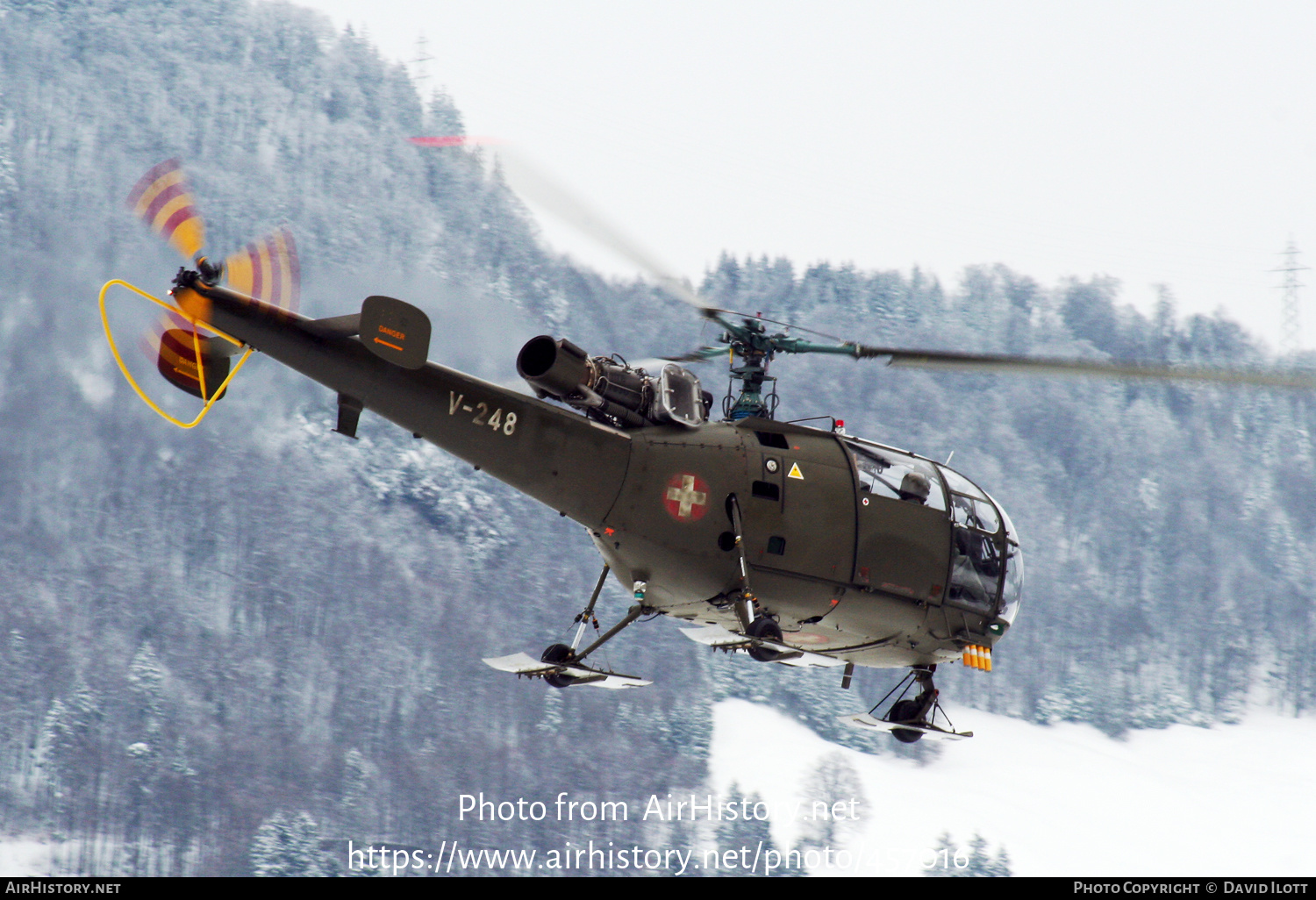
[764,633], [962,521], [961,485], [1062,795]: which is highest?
[961,485]

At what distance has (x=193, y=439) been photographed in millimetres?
114750

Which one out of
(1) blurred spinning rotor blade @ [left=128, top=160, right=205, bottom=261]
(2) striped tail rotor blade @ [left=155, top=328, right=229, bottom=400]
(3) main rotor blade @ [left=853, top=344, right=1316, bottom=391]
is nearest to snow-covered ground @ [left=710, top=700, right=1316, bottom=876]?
(3) main rotor blade @ [left=853, top=344, right=1316, bottom=391]

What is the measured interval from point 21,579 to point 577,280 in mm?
57683

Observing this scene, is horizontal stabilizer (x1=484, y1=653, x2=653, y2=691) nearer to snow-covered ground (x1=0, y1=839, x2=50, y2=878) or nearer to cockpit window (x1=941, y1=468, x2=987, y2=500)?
cockpit window (x1=941, y1=468, x2=987, y2=500)

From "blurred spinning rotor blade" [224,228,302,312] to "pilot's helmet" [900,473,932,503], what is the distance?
695 cm

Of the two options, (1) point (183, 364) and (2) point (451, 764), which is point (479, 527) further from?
(1) point (183, 364)

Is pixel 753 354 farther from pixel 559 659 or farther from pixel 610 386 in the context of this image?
pixel 559 659

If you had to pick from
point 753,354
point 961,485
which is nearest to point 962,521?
point 961,485

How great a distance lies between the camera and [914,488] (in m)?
15.9

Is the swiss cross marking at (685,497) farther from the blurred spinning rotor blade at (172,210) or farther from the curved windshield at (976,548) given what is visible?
the blurred spinning rotor blade at (172,210)

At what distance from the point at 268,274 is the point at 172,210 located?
40.0 inches

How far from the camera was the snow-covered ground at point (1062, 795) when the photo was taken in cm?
8619

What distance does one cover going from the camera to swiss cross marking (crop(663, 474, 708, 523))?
14.4m
